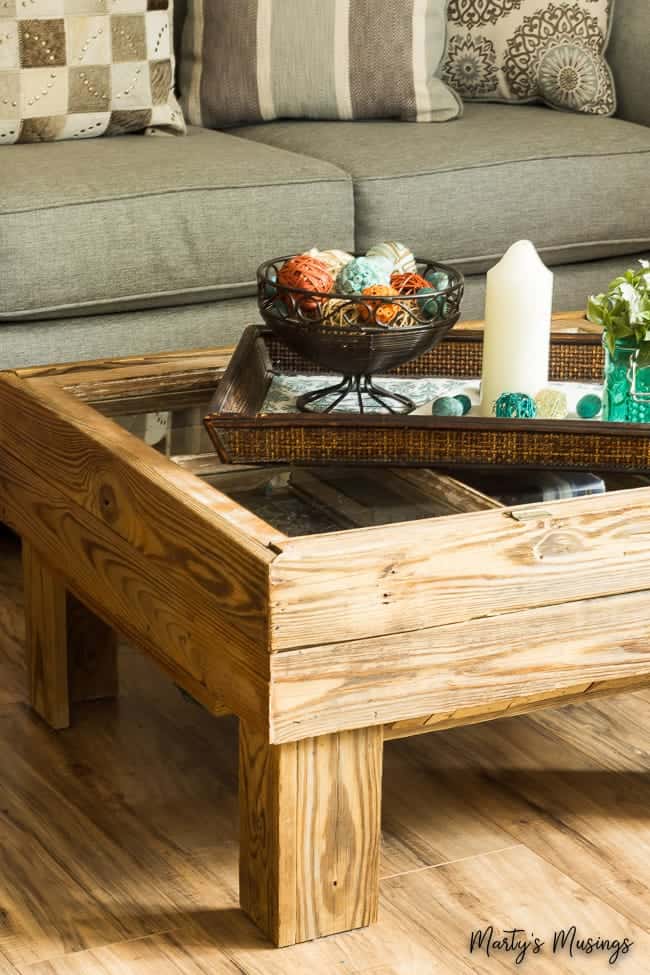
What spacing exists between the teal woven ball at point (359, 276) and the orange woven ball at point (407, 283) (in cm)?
2

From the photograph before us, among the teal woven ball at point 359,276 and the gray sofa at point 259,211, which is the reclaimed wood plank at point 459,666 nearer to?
the teal woven ball at point 359,276

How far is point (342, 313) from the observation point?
1.50 metres

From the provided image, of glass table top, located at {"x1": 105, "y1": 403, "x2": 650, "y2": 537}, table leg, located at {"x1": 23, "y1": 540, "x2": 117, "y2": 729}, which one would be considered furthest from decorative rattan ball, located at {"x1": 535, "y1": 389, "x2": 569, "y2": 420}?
table leg, located at {"x1": 23, "y1": 540, "x2": 117, "y2": 729}

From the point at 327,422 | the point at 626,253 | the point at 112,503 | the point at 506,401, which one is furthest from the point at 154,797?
the point at 626,253

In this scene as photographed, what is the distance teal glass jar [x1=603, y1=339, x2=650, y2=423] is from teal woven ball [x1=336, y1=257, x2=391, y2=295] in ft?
0.82

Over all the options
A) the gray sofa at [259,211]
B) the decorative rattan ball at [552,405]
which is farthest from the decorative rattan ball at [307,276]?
the gray sofa at [259,211]

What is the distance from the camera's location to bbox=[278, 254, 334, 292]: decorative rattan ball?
152 centimetres

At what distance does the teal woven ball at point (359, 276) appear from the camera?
151 centimetres

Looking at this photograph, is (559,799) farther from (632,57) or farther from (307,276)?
(632,57)

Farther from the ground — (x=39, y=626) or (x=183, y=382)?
(x=183, y=382)

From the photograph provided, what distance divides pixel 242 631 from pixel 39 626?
0.56 meters

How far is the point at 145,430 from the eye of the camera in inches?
59.6

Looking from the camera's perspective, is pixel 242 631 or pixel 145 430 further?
pixel 145 430

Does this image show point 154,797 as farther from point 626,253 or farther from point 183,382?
point 626,253
